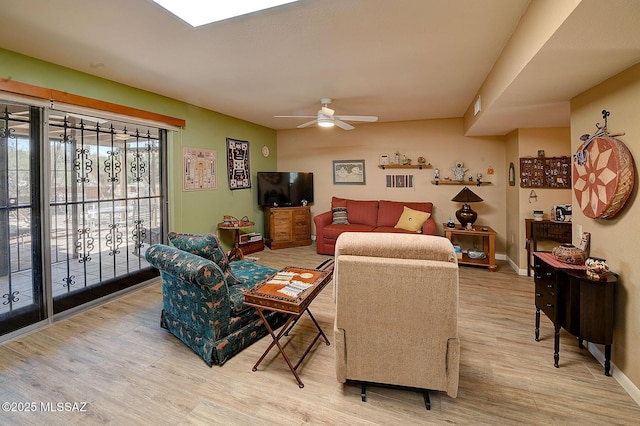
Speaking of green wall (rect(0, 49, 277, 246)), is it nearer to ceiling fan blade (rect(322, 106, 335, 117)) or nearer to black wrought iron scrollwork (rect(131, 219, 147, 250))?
black wrought iron scrollwork (rect(131, 219, 147, 250))

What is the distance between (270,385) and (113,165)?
3.24 meters

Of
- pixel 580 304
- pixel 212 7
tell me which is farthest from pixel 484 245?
pixel 212 7

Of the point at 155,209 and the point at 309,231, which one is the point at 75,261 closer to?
the point at 155,209

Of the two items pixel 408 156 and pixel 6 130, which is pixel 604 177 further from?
pixel 6 130

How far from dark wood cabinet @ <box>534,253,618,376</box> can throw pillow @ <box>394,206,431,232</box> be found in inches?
107

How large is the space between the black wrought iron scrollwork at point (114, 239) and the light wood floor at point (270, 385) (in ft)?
3.37

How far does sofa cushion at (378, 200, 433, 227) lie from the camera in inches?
213

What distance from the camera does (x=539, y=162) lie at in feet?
13.6

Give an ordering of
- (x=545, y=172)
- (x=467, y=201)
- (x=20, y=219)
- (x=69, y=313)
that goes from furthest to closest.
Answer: (x=467, y=201), (x=545, y=172), (x=69, y=313), (x=20, y=219)

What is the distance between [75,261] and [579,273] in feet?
16.1

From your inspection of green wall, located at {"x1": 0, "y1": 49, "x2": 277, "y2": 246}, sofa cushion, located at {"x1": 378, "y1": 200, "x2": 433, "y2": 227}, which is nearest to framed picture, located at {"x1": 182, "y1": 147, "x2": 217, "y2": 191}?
green wall, located at {"x1": 0, "y1": 49, "x2": 277, "y2": 246}

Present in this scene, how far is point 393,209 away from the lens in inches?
220

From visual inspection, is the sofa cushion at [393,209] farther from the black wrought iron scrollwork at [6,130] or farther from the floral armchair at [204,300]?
the black wrought iron scrollwork at [6,130]

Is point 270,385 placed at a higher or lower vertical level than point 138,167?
lower
